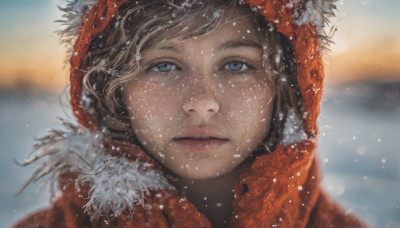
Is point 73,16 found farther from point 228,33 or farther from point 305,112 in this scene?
point 305,112

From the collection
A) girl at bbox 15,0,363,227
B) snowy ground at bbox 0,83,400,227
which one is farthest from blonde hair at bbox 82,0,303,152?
snowy ground at bbox 0,83,400,227

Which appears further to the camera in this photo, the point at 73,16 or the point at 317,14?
the point at 73,16

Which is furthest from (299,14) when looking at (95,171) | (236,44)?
(95,171)

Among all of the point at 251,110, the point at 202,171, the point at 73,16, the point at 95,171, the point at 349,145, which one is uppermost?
the point at 73,16

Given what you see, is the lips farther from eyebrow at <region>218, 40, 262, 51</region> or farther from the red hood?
eyebrow at <region>218, 40, 262, 51</region>

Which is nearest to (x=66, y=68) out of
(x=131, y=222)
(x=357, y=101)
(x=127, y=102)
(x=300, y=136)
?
(x=127, y=102)

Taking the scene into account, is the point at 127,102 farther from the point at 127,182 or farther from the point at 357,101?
the point at 357,101

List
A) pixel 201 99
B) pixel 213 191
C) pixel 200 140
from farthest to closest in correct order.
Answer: pixel 213 191, pixel 200 140, pixel 201 99
